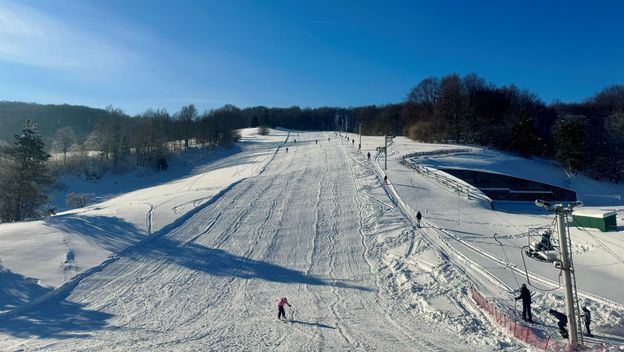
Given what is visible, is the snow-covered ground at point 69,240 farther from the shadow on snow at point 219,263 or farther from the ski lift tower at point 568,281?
the ski lift tower at point 568,281

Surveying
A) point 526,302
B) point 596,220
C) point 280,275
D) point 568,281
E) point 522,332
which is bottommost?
point 280,275

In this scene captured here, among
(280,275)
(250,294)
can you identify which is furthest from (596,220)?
(250,294)

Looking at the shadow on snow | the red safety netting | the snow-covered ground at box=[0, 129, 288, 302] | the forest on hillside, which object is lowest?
the shadow on snow

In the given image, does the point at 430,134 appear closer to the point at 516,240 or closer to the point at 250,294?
the point at 516,240

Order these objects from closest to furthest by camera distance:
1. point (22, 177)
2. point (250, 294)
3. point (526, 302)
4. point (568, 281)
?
point (568, 281) → point (526, 302) → point (250, 294) → point (22, 177)

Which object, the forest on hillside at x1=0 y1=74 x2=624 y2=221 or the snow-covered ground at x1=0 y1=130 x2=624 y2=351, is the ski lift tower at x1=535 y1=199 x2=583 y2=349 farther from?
the forest on hillside at x1=0 y1=74 x2=624 y2=221

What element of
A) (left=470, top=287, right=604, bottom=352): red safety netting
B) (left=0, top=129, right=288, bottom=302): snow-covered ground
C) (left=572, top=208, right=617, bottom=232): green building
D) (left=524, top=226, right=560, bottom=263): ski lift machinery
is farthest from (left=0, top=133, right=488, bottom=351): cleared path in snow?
(left=572, top=208, right=617, bottom=232): green building
